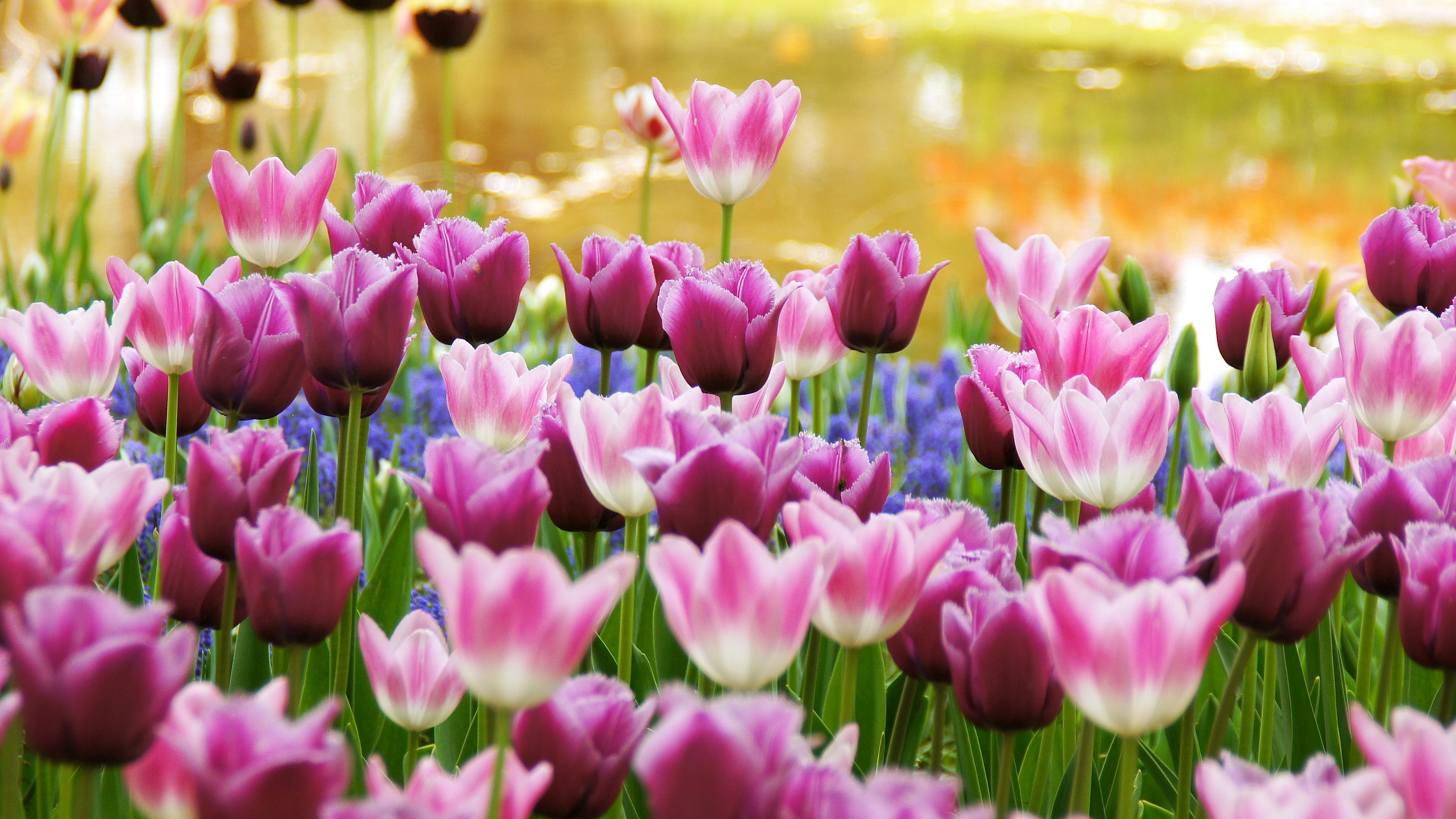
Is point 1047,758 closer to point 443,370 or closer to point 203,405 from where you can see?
point 443,370

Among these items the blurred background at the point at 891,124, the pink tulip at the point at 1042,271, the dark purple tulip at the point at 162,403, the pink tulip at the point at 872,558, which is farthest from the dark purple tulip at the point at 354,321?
the blurred background at the point at 891,124

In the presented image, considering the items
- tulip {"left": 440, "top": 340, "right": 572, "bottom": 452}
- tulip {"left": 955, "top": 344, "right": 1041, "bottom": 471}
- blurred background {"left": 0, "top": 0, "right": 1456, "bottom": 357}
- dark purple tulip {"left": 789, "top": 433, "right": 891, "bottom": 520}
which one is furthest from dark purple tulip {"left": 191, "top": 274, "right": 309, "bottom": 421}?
blurred background {"left": 0, "top": 0, "right": 1456, "bottom": 357}

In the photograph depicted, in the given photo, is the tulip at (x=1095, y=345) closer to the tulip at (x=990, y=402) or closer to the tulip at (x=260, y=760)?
the tulip at (x=990, y=402)

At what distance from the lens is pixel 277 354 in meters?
0.95

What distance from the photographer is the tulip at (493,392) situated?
1.00 meters

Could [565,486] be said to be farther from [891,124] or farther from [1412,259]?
[891,124]

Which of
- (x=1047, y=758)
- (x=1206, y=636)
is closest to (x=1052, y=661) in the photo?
(x=1206, y=636)

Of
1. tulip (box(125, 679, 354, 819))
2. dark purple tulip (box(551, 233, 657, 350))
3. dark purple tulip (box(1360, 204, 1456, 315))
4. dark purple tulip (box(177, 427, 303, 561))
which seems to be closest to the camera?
tulip (box(125, 679, 354, 819))

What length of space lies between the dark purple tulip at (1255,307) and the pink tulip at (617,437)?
66 cm

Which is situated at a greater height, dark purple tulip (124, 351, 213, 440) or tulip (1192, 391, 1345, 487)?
tulip (1192, 391, 1345, 487)

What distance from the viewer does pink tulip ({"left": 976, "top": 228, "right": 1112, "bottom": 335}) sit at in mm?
1261

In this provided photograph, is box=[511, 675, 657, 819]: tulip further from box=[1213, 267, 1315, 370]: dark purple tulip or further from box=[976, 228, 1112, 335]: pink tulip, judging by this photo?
box=[1213, 267, 1315, 370]: dark purple tulip

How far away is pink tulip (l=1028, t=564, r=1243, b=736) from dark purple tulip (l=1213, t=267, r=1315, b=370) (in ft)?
2.20

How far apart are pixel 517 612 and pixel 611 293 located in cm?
57
